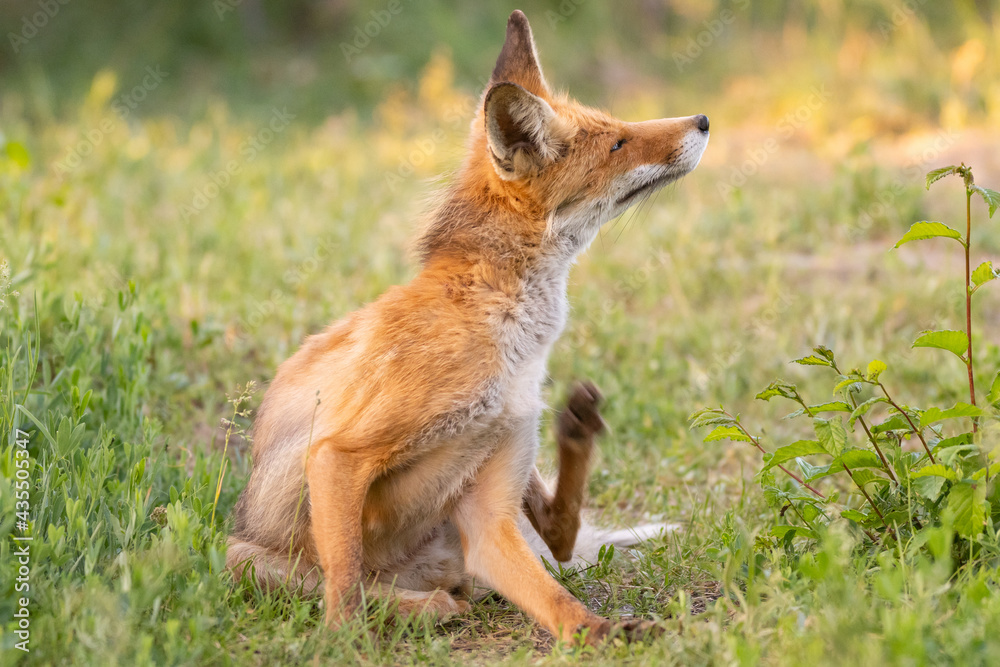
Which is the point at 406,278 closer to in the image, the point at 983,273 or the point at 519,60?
the point at 519,60

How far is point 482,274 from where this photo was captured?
10.7 ft

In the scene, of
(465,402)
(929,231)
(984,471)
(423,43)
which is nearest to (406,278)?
(465,402)

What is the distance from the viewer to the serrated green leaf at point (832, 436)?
9.22 ft

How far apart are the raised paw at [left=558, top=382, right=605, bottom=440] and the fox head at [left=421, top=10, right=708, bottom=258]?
532mm

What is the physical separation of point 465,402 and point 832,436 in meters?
1.12

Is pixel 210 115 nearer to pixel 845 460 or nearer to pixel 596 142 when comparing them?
pixel 596 142

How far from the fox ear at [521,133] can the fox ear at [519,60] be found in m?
0.37

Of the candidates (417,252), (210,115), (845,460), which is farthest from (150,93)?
(845,460)

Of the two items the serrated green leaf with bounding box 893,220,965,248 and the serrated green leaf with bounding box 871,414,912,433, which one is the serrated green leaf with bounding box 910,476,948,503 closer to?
the serrated green leaf with bounding box 871,414,912,433

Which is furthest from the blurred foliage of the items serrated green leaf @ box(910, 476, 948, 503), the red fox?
serrated green leaf @ box(910, 476, 948, 503)

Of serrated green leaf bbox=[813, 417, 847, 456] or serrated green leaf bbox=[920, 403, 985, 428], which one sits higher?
serrated green leaf bbox=[920, 403, 985, 428]

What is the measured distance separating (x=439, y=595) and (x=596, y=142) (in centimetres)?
171

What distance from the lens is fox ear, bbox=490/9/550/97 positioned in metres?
3.71

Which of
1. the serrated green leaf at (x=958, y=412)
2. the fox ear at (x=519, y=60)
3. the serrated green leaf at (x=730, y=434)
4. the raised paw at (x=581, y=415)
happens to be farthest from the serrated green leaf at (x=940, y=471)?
the fox ear at (x=519, y=60)
